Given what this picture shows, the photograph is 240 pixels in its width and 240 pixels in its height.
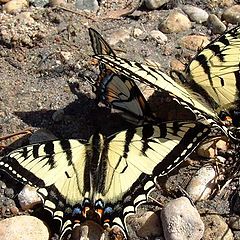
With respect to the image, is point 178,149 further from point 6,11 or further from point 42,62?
point 6,11

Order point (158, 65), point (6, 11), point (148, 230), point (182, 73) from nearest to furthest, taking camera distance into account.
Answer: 1. point (148, 230)
2. point (182, 73)
3. point (158, 65)
4. point (6, 11)

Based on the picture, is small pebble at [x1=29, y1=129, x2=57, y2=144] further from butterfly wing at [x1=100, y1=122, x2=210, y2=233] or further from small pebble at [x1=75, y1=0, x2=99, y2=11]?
small pebble at [x1=75, y1=0, x2=99, y2=11]

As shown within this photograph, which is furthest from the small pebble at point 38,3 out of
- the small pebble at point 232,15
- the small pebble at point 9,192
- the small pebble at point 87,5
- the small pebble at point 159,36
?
the small pebble at point 9,192

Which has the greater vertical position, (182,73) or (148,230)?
(182,73)

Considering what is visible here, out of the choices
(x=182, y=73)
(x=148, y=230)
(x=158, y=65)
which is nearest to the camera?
(x=148, y=230)

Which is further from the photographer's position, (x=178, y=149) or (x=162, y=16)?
(x=162, y=16)

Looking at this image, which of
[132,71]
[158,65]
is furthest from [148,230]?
[158,65]

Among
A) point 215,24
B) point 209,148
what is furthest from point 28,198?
point 215,24

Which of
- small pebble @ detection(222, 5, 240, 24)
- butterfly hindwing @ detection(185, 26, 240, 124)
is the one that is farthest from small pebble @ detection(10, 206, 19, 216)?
small pebble @ detection(222, 5, 240, 24)
